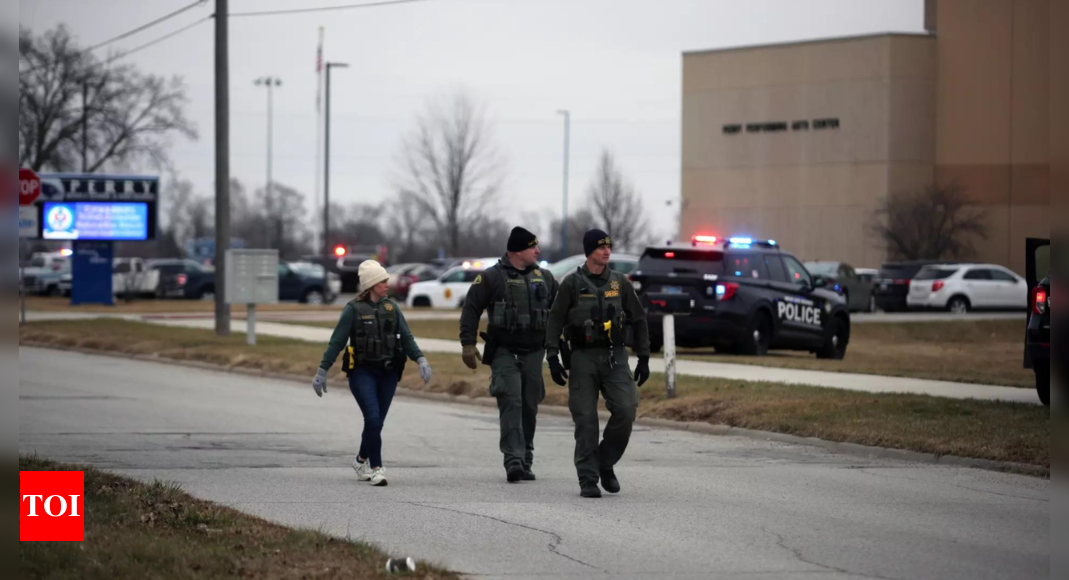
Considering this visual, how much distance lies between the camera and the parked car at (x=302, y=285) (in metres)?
47.3

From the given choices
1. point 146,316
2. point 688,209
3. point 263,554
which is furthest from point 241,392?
point 688,209

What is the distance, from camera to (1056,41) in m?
8.48

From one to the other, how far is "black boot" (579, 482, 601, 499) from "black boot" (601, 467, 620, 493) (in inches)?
6.5

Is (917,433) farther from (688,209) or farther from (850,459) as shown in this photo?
(688,209)

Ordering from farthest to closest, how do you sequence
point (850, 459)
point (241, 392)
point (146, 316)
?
point (146, 316)
point (241, 392)
point (850, 459)

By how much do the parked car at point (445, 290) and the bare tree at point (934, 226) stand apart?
90.1 ft

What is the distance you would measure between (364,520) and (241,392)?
9.97 m

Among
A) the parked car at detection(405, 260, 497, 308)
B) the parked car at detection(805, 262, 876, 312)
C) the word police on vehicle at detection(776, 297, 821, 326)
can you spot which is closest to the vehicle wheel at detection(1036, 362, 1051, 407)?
the word police on vehicle at detection(776, 297, 821, 326)

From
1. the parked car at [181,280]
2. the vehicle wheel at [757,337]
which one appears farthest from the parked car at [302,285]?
the vehicle wheel at [757,337]

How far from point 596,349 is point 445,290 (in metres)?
30.1

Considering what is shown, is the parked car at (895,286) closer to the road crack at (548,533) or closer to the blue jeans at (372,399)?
the blue jeans at (372,399)

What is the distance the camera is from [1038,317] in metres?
13.7

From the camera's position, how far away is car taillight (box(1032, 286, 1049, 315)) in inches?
532

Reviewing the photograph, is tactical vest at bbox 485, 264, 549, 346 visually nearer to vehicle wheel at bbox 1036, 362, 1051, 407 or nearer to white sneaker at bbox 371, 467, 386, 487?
white sneaker at bbox 371, 467, 386, 487
